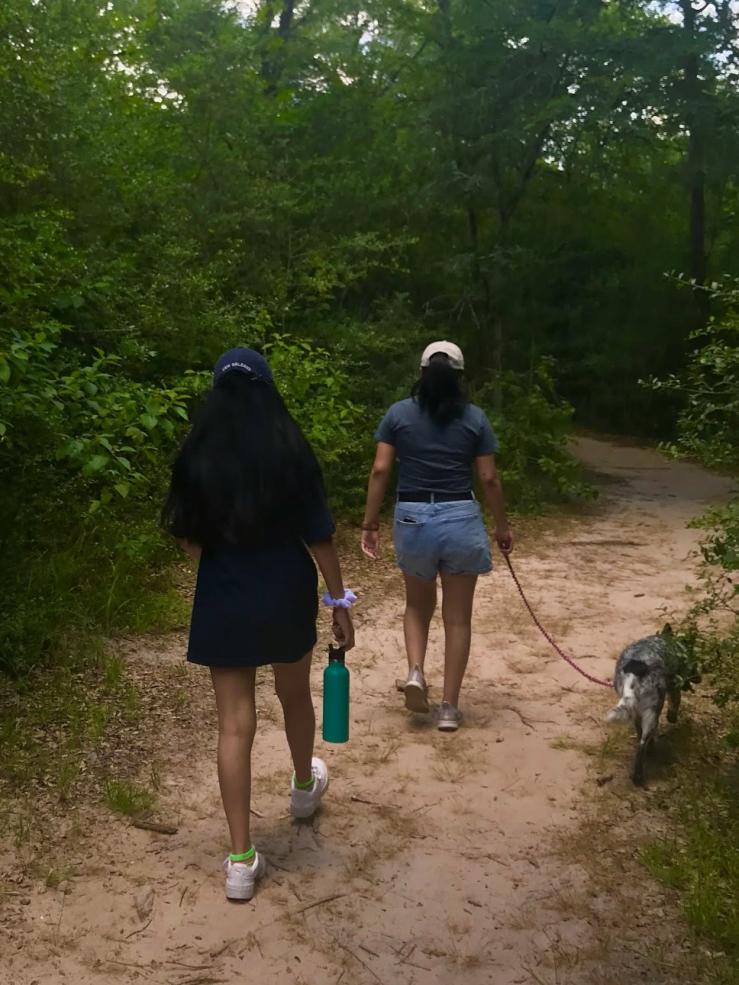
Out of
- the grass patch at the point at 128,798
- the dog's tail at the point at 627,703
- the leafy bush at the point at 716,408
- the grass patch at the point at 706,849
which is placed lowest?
the grass patch at the point at 128,798

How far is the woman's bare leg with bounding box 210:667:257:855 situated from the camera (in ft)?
9.56

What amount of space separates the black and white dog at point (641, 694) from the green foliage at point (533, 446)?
17.4ft

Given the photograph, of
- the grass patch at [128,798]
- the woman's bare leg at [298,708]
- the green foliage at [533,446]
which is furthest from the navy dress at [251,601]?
the green foliage at [533,446]

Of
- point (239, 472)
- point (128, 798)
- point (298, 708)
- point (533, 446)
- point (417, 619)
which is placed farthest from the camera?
point (533, 446)

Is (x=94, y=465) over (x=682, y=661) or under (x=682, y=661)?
over

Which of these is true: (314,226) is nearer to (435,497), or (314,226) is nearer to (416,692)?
(435,497)

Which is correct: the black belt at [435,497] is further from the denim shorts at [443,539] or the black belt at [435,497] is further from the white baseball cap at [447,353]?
the white baseball cap at [447,353]

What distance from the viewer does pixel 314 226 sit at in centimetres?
1088

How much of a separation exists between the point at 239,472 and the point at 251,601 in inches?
16.2

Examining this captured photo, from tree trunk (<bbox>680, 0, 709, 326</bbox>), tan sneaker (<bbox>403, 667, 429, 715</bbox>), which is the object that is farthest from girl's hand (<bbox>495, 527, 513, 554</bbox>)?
tree trunk (<bbox>680, 0, 709, 326</bbox>)

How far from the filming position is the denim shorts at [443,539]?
4.06 meters

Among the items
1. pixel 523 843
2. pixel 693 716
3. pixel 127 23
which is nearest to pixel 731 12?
pixel 127 23

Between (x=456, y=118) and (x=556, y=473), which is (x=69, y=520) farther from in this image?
(x=456, y=118)

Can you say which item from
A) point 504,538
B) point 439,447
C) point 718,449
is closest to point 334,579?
point 439,447
